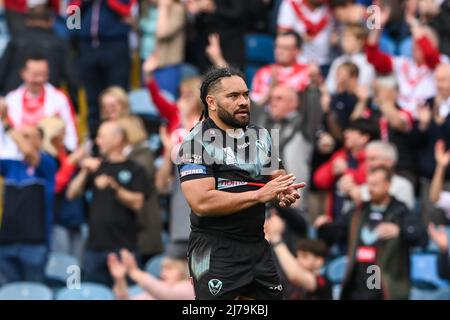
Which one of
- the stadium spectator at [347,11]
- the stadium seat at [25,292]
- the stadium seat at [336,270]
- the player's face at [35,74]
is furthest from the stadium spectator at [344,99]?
the stadium seat at [25,292]

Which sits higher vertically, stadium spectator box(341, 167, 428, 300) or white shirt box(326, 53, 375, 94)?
white shirt box(326, 53, 375, 94)

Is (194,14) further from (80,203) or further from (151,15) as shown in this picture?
(80,203)

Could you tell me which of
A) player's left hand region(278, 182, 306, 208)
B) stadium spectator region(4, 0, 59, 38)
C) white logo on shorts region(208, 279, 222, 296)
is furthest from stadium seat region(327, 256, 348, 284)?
stadium spectator region(4, 0, 59, 38)

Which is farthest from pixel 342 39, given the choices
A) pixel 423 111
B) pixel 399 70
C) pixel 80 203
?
pixel 80 203

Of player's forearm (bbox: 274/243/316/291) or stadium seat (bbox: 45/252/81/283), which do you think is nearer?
player's forearm (bbox: 274/243/316/291)

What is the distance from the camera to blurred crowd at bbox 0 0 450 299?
10.7 meters

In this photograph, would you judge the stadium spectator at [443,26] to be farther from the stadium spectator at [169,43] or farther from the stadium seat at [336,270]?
the stadium seat at [336,270]

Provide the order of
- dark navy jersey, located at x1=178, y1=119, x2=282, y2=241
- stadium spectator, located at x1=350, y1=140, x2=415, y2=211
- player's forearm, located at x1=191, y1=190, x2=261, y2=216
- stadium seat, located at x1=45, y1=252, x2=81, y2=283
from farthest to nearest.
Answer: stadium seat, located at x1=45, y1=252, x2=81, y2=283
stadium spectator, located at x1=350, y1=140, x2=415, y2=211
dark navy jersey, located at x1=178, y1=119, x2=282, y2=241
player's forearm, located at x1=191, y1=190, x2=261, y2=216

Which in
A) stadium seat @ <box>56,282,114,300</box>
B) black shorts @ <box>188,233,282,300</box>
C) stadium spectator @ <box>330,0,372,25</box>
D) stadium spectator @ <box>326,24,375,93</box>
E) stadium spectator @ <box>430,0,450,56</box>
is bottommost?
stadium seat @ <box>56,282,114,300</box>

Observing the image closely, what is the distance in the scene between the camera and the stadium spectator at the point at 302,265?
33.2 feet

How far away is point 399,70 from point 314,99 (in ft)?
4.33

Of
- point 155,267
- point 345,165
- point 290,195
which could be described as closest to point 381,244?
point 345,165

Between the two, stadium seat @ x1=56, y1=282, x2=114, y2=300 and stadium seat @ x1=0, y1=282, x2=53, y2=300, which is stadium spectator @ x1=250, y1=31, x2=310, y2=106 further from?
stadium seat @ x1=0, y1=282, x2=53, y2=300

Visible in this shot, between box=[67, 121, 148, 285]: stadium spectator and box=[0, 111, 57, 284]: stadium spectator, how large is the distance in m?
0.40
